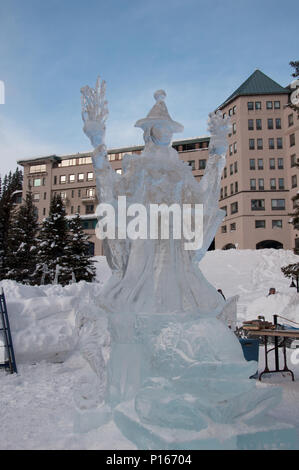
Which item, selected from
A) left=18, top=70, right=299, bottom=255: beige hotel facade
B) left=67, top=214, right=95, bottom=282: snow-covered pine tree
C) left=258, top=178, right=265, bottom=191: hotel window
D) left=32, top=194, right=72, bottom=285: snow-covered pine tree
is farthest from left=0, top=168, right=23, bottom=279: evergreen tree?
left=258, top=178, right=265, bottom=191: hotel window

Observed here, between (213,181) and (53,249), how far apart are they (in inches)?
936

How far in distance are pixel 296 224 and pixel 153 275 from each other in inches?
500

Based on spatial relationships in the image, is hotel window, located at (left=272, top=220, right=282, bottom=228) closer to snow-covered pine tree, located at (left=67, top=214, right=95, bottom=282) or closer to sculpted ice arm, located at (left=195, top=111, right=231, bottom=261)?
snow-covered pine tree, located at (left=67, top=214, right=95, bottom=282)

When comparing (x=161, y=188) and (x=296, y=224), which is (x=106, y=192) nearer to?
(x=161, y=188)

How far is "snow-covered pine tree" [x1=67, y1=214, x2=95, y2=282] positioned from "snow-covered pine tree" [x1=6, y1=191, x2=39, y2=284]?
127 inches

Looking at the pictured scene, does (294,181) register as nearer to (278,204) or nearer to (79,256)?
(278,204)

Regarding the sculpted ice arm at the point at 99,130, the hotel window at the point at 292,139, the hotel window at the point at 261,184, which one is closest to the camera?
the sculpted ice arm at the point at 99,130

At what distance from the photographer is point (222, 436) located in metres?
3.04

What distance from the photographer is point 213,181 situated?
467cm

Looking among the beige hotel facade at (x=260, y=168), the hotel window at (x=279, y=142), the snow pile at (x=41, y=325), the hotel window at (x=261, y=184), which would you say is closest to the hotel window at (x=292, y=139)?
the beige hotel facade at (x=260, y=168)

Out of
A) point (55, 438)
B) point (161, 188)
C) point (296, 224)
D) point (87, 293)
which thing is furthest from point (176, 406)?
point (296, 224)

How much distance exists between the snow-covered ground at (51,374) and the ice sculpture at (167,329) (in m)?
0.48

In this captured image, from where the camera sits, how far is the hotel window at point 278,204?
1692 inches

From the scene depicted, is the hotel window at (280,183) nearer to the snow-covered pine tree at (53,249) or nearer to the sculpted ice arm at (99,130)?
the snow-covered pine tree at (53,249)
